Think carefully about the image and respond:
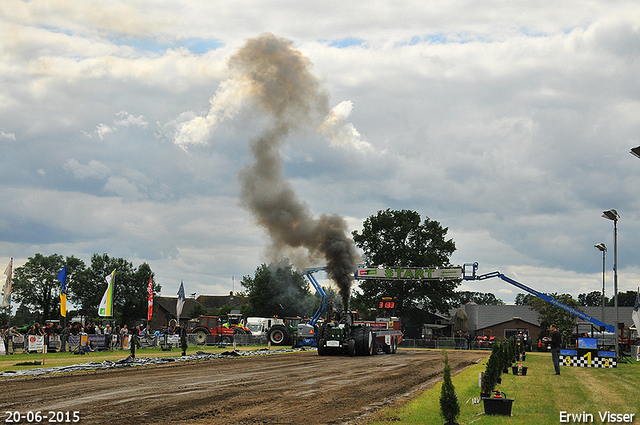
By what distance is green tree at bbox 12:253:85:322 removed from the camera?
Answer: 100750 mm

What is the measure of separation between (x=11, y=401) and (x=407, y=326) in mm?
65437

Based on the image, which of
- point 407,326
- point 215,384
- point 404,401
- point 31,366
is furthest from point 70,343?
point 407,326

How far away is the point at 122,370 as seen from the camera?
21859 mm

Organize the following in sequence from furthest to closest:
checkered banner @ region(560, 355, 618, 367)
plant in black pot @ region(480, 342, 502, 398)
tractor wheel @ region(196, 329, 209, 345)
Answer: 1. tractor wheel @ region(196, 329, 209, 345)
2. checkered banner @ region(560, 355, 618, 367)
3. plant in black pot @ region(480, 342, 502, 398)

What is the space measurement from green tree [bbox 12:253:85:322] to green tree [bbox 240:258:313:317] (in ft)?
109

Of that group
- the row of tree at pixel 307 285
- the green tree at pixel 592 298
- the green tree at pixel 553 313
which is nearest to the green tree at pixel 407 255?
the row of tree at pixel 307 285

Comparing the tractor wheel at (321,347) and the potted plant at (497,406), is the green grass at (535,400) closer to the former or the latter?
the potted plant at (497,406)

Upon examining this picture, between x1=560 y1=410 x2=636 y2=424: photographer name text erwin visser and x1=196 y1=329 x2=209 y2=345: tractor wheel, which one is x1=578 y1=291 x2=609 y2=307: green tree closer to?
x1=196 y1=329 x2=209 y2=345: tractor wheel

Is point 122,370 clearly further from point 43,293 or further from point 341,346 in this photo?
point 43,293

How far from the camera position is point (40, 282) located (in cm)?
10312

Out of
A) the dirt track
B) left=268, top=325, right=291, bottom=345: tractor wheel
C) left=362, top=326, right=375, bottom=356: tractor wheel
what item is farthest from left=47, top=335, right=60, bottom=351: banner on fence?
left=268, top=325, right=291, bottom=345: tractor wheel

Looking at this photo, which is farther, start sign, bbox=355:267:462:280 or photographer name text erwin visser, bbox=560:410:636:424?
start sign, bbox=355:267:462:280

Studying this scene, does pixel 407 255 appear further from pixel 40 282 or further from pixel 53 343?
pixel 40 282

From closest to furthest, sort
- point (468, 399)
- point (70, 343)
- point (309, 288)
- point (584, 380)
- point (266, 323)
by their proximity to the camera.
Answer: point (468, 399) < point (584, 380) < point (70, 343) < point (266, 323) < point (309, 288)
